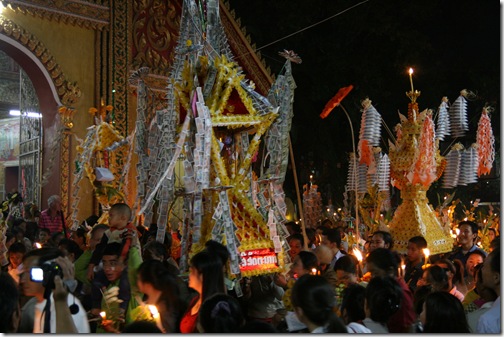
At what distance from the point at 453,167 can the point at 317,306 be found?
22.3 feet

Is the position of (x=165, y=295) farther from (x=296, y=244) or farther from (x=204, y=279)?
(x=296, y=244)

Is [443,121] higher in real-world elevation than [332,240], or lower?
higher

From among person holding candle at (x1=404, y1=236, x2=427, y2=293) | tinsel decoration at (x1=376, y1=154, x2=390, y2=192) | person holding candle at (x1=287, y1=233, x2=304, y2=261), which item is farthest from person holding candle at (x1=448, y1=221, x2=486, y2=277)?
tinsel decoration at (x1=376, y1=154, x2=390, y2=192)

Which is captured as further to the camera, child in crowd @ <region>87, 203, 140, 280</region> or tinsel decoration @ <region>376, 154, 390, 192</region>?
tinsel decoration @ <region>376, 154, 390, 192</region>

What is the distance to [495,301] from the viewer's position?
4.26 metres

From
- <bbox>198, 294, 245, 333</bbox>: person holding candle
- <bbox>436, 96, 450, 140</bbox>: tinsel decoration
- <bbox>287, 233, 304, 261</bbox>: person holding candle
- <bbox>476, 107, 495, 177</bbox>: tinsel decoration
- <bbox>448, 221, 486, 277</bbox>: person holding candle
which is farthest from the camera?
<bbox>476, 107, 495, 177</bbox>: tinsel decoration

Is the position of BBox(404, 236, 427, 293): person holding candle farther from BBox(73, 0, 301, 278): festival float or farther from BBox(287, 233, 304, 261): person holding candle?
BBox(73, 0, 301, 278): festival float

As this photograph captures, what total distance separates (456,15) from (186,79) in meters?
15.2

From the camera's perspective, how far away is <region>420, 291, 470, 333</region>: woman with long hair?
373 centimetres

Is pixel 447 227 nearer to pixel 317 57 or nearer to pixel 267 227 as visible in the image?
pixel 267 227

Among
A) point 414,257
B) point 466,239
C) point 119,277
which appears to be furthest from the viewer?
point 466,239

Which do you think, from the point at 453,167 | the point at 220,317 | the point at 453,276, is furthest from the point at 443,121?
the point at 220,317

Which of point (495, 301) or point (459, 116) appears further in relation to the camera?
point (459, 116)

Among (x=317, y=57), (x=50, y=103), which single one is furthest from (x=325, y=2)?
(x=50, y=103)
